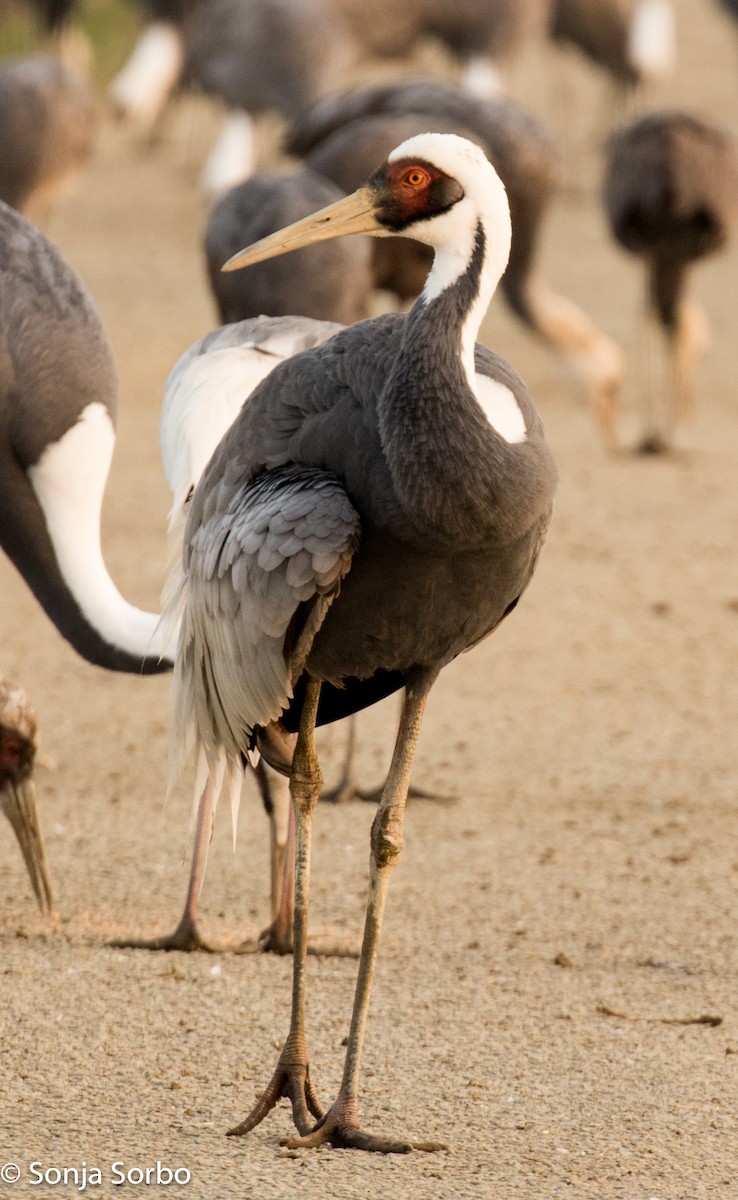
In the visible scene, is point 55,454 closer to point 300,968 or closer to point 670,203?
point 300,968

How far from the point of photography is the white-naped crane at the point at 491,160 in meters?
7.99

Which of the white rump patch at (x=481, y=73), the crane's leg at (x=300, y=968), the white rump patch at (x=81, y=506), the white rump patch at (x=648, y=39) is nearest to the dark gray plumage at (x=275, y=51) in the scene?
the white rump patch at (x=481, y=73)

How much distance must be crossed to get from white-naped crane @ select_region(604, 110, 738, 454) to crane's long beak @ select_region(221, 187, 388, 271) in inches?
231

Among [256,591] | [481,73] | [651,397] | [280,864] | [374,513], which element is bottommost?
[280,864]

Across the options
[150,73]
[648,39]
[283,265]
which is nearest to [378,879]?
[283,265]

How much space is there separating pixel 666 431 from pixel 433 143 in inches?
265

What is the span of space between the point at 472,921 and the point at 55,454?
5.36 ft

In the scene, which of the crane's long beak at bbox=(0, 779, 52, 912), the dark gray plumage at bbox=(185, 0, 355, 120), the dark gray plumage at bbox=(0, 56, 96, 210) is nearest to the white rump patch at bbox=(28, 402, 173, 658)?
the crane's long beak at bbox=(0, 779, 52, 912)

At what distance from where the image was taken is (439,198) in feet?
10.4

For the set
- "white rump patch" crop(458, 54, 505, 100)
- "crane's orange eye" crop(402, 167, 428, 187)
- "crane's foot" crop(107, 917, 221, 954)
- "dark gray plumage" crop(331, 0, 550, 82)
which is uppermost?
"dark gray plumage" crop(331, 0, 550, 82)

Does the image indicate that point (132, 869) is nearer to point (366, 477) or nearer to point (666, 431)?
point (366, 477)

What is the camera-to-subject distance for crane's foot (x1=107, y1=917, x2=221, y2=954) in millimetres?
4289

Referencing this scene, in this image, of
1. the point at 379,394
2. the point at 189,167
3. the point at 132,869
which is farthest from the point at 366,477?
the point at 189,167

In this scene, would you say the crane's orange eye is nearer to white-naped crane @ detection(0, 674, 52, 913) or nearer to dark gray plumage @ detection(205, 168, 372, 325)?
white-naped crane @ detection(0, 674, 52, 913)
